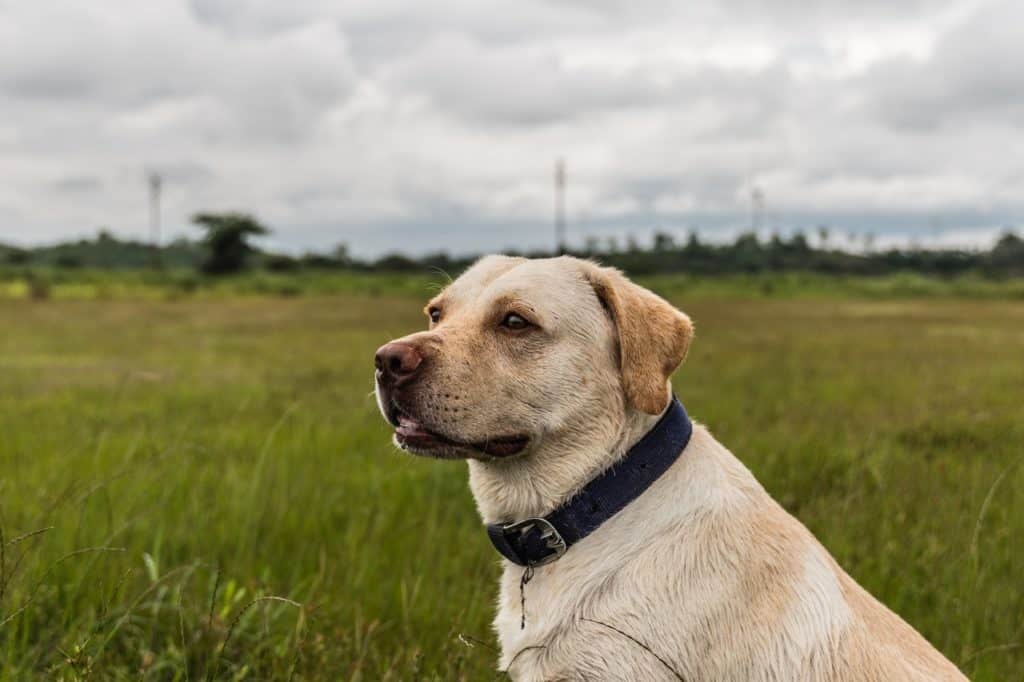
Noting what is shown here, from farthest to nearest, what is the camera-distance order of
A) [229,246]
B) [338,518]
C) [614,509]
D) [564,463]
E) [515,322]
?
[229,246] → [338,518] → [515,322] → [564,463] → [614,509]

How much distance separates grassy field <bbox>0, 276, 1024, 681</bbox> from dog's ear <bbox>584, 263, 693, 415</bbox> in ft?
4.37

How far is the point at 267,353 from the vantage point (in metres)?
19.0

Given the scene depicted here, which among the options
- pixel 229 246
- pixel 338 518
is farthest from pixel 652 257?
pixel 338 518

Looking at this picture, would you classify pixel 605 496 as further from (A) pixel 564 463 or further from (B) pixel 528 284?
(B) pixel 528 284

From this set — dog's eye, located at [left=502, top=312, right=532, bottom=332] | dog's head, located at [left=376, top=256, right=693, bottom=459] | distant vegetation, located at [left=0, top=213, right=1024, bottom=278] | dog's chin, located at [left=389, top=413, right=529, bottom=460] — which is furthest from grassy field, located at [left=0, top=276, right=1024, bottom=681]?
distant vegetation, located at [left=0, top=213, right=1024, bottom=278]

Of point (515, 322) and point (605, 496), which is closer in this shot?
point (605, 496)

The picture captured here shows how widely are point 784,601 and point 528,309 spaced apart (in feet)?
4.24

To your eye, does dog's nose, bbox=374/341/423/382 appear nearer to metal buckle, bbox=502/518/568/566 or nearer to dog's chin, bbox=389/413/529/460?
dog's chin, bbox=389/413/529/460

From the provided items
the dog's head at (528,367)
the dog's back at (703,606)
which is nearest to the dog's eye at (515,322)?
the dog's head at (528,367)

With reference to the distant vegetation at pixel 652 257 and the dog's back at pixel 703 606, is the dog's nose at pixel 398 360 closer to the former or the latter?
the dog's back at pixel 703 606

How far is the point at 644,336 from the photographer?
2.92m

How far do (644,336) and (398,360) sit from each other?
0.87m

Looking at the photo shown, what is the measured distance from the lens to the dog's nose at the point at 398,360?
276 cm

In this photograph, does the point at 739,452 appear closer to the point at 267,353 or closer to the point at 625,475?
the point at 625,475
